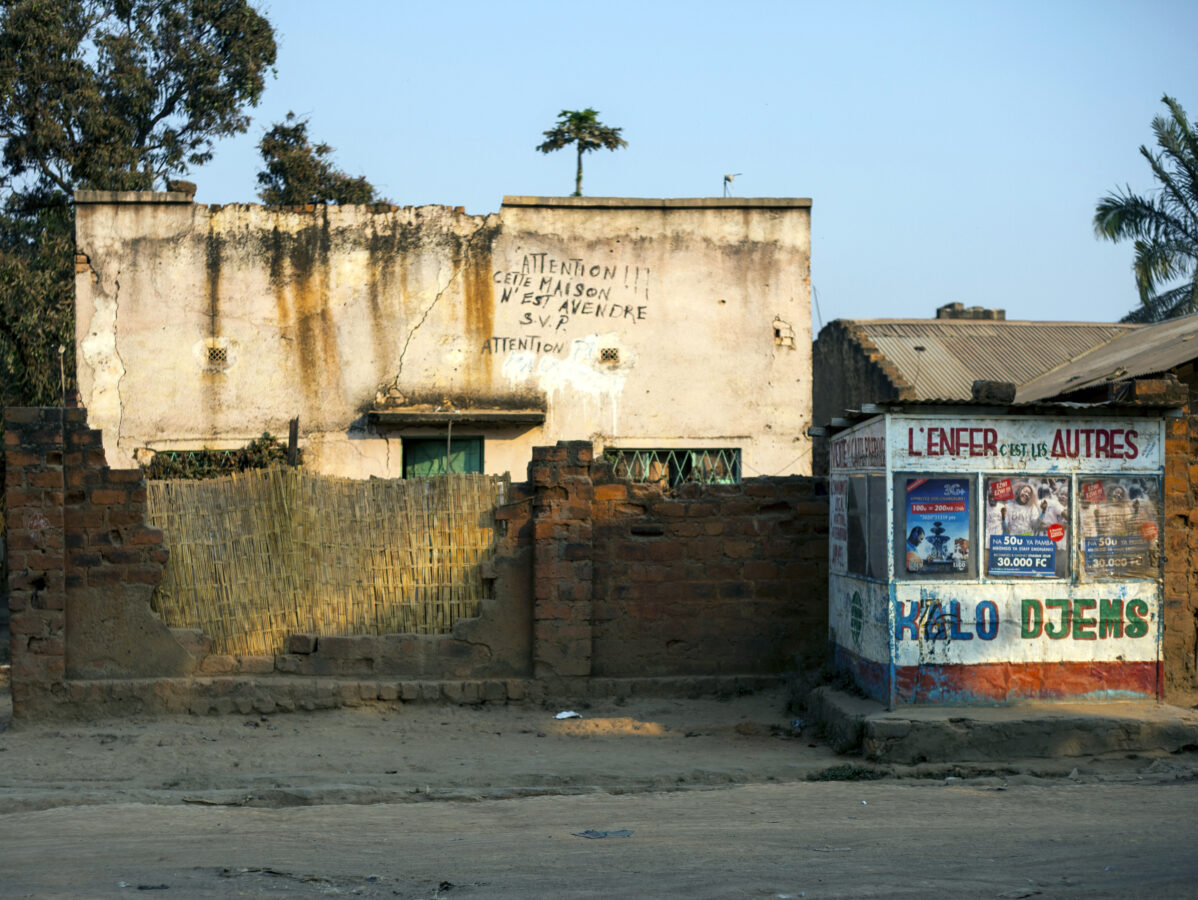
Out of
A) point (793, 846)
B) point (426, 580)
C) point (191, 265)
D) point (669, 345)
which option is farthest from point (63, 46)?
point (793, 846)

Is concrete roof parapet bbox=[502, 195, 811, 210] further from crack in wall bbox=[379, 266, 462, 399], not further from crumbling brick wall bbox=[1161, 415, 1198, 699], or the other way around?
crumbling brick wall bbox=[1161, 415, 1198, 699]

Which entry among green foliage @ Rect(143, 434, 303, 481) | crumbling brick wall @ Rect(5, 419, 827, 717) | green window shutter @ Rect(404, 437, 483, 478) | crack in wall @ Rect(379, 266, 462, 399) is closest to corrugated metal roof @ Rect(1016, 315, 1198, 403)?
crumbling brick wall @ Rect(5, 419, 827, 717)

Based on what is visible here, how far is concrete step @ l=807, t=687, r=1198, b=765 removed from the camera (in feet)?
26.0

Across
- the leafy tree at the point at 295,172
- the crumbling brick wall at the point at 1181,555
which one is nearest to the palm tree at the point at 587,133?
the leafy tree at the point at 295,172

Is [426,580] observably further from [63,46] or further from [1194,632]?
[63,46]

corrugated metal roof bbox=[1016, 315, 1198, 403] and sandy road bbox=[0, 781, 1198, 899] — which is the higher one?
corrugated metal roof bbox=[1016, 315, 1198, 403]

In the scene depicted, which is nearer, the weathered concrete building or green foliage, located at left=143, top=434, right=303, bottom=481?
green foliage, located at left=143, top=434, right=303, bottom=481

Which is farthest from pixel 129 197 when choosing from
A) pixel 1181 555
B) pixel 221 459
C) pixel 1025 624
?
pixel 1181 555

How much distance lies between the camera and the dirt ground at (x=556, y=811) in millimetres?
5492

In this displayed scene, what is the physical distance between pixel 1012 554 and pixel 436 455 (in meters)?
8.89

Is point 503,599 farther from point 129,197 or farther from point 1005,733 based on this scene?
point 129,197

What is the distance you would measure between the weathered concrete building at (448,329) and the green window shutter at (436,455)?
0.03 m

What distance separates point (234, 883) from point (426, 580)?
14.7ft

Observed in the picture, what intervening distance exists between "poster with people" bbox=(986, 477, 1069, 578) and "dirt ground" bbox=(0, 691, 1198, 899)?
1.42 m
